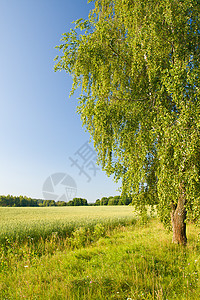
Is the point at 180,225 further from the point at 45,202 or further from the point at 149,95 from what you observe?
the point at 45,202

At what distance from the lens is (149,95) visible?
769cm

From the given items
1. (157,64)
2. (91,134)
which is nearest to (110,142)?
(91,134)

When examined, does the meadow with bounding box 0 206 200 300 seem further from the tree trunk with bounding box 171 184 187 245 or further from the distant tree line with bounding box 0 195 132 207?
the distant tree line with bounding box 0 195 132 207

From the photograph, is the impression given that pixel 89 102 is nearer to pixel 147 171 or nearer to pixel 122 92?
pixel 122 92

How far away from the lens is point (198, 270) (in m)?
5.95

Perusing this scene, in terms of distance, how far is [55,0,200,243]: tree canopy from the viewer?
598 cm

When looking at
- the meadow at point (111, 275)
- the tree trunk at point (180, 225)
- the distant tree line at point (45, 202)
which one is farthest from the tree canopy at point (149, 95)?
the distant tree line at point (45, 202)

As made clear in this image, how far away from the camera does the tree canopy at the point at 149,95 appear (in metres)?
5.98

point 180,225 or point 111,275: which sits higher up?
point 180,225

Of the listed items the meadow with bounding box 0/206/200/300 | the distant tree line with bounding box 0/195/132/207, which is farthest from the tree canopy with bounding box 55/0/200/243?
the distant tree line with bounding box 0/195/132/207

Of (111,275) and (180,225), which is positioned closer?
(111,275)

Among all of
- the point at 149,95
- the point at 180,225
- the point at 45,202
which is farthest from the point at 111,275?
the point at 45,202

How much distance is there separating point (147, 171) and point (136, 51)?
174 inches

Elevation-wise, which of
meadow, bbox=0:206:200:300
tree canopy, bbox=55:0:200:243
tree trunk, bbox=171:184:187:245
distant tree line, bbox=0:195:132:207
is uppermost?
tree canopy, bbox=55:0:200:243
